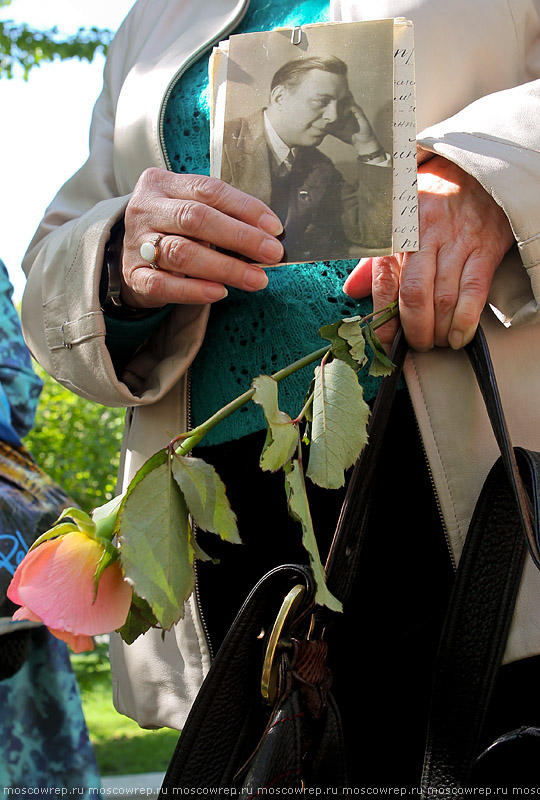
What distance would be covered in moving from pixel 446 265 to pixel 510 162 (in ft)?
0.40

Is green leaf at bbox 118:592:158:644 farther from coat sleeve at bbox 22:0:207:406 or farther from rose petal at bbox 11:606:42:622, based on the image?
coat sleeve at bbox 22:0:207:406

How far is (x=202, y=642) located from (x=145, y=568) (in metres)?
0.58

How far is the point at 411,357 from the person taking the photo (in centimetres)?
85

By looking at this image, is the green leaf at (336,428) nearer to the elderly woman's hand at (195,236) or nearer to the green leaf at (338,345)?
the green leaf at (338,345)

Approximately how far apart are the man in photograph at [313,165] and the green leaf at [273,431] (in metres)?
0.22

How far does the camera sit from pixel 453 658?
2.39ft

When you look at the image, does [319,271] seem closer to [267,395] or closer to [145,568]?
[267,395]

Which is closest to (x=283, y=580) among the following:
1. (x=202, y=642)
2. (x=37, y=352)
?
(x=202, y=642)

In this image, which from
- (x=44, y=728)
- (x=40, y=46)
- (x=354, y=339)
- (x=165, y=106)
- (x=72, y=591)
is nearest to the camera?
(x=72, y=591)

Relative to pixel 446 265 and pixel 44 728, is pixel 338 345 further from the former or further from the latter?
pixel 44 728

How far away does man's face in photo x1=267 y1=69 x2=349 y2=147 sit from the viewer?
783 millimetres

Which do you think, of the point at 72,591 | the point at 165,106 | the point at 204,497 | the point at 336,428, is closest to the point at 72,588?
the point at 72,591

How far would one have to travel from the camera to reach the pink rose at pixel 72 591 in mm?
525

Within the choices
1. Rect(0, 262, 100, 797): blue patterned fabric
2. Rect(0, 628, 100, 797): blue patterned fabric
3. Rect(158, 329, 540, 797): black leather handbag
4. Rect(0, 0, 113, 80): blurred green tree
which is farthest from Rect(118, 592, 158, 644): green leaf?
Rect(0, 0, 113, 80): blurred green tree
